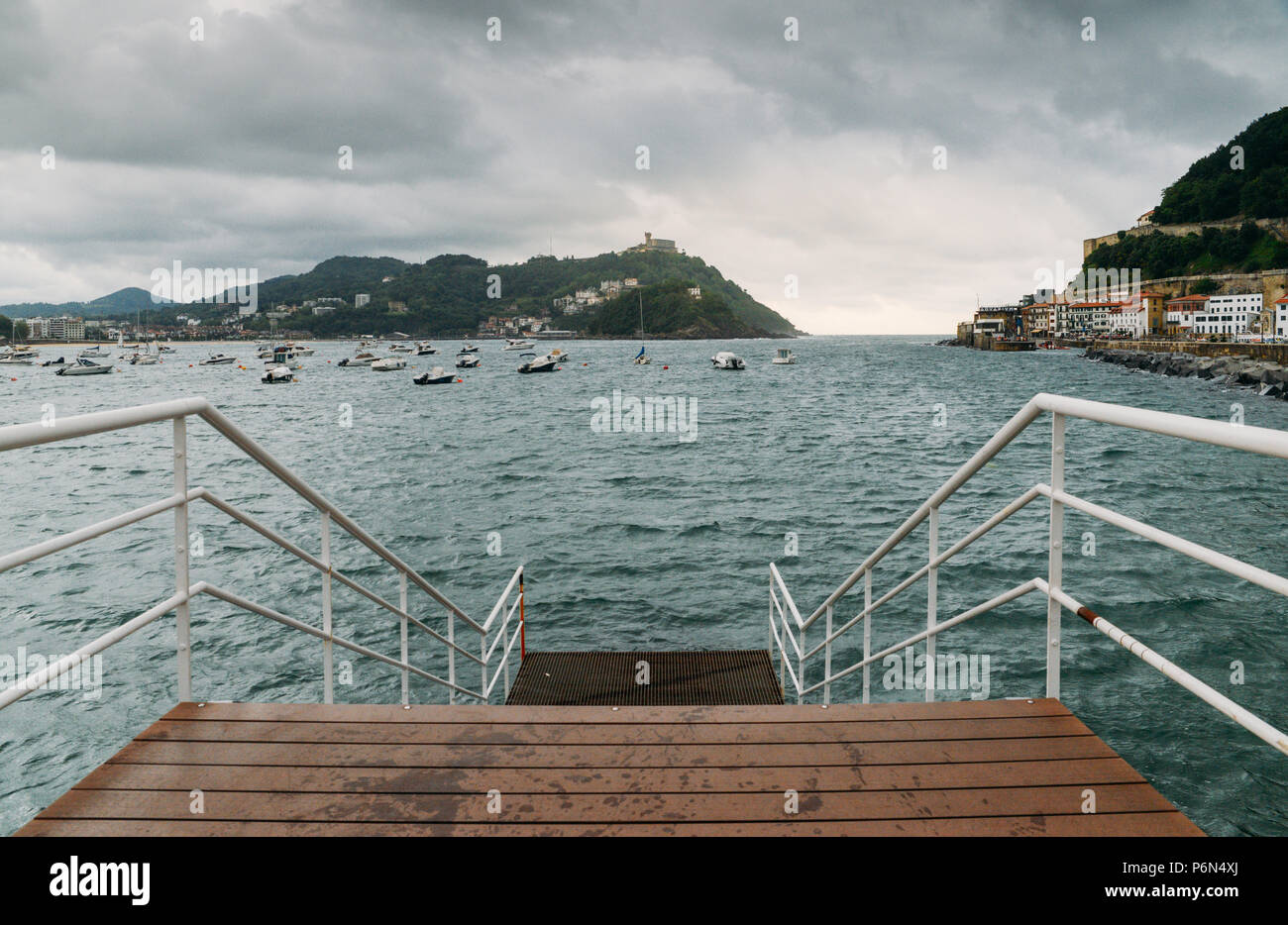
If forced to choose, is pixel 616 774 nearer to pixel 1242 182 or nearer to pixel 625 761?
pixel 625 761

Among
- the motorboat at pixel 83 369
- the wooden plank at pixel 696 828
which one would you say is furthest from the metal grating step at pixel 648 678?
the motorboat at pixel 83 369

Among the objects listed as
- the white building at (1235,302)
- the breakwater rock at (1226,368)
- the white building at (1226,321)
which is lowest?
the breakwater rock at (1226,368)

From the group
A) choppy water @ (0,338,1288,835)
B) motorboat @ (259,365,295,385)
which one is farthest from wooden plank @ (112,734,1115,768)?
motorboat @ (259,365,295,385)

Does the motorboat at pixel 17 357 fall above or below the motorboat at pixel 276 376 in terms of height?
above

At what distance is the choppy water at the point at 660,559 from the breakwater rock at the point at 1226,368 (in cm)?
1022

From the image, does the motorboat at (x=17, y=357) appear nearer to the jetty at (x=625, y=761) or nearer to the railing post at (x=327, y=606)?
the railing post at (x=327, y=606)

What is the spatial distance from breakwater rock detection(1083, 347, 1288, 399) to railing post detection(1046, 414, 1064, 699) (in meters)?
56.8

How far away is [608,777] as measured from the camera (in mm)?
2707

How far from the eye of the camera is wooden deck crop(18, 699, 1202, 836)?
2.45m

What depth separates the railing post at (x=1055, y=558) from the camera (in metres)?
3.04

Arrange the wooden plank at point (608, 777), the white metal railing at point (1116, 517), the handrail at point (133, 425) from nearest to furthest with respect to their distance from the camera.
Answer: the white metal railing at point (1116, 517), the handrail at point (133, 425), the wooden plank at point (608, 777)
